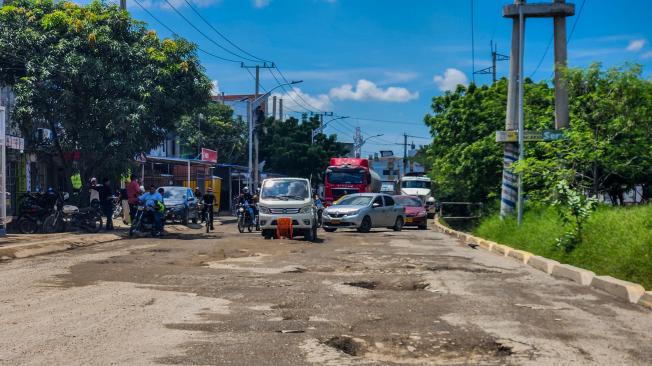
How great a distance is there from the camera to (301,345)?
616 centimetres

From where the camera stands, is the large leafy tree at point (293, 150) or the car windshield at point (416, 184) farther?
the large leafy tree at point (293, 150)

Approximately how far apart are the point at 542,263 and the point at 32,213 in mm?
15346

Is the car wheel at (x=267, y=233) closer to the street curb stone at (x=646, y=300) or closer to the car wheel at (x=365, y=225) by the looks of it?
the car wheel at (x=365, y=225)

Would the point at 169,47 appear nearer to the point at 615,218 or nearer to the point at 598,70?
the point at 598,70

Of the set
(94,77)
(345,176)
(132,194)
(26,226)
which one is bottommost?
(26,226)

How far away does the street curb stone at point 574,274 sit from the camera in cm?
1078

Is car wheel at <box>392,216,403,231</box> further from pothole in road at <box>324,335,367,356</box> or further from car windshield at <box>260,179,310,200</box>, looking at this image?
pothole in road at <box>324,335,367,356</box>

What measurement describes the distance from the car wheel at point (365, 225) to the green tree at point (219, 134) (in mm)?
29042

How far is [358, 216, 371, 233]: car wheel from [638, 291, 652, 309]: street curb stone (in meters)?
17.1

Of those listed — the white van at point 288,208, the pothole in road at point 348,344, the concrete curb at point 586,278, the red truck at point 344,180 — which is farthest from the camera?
the red truck at point 344,180

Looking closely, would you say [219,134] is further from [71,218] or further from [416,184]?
[71,218]

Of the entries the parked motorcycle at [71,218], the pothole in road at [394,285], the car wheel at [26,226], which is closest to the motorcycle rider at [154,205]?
the parked motorcycle at [71,218]

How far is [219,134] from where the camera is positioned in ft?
186

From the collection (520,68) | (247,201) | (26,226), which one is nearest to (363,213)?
(247,201)
